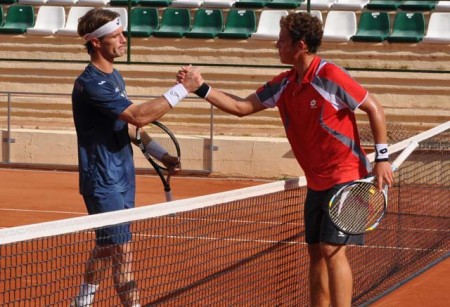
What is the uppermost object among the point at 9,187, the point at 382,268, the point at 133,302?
the point at 133,302

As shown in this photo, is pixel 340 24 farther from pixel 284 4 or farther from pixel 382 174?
pixel 382 174

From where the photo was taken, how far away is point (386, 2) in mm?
18938

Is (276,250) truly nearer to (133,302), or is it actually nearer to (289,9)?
(133,302)

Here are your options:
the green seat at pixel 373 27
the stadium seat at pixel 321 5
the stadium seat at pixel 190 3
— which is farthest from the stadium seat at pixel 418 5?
the stadium seat at pixel 190 3

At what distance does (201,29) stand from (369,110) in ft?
44.5

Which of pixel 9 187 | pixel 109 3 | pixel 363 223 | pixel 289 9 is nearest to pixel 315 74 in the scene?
pixel 363 223

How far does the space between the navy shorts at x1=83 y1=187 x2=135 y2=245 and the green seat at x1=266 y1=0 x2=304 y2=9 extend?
43.4 ft

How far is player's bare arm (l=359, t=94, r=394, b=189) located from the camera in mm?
5777

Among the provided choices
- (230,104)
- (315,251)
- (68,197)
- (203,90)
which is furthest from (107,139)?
(68,197)

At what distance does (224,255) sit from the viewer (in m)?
7.22

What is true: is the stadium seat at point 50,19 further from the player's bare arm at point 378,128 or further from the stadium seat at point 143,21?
the player's bare arm at point 378,128

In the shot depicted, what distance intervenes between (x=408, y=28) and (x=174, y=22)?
414 centimetres

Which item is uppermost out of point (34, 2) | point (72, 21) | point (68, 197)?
point (34, 2)

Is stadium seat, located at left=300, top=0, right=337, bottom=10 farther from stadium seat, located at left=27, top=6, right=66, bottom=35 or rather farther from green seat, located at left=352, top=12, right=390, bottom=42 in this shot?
stadium seat, located at left=27, top=6, right=66, bottom=35
